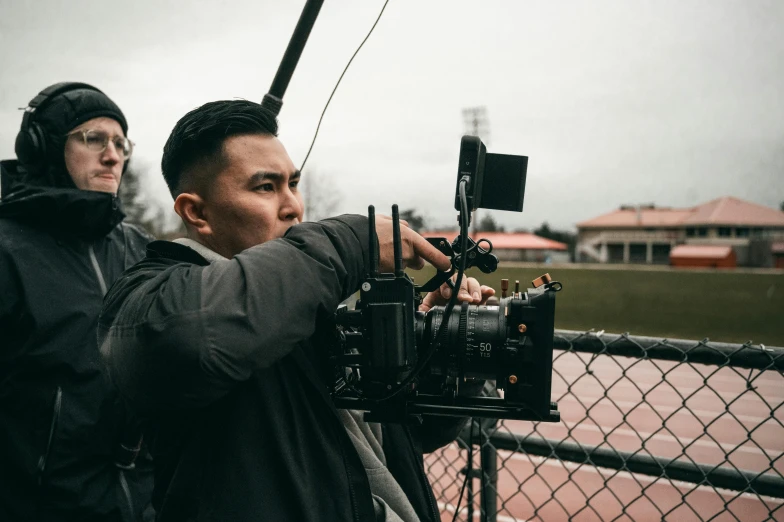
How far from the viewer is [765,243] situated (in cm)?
6169

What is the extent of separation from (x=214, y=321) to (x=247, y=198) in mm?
399

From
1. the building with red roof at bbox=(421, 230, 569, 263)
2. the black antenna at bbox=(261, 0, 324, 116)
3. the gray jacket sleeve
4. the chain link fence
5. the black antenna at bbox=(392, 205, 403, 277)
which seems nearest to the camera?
the gray jacket sleeve

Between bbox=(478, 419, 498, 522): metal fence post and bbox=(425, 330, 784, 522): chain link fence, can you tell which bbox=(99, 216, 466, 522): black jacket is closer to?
bbox=(425, 330, 784, 522): chain link fence

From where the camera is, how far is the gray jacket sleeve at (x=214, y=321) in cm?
98

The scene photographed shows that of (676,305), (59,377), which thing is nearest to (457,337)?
(59,377)

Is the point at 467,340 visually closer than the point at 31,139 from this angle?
Yes

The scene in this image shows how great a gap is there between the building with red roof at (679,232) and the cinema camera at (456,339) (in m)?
69.1

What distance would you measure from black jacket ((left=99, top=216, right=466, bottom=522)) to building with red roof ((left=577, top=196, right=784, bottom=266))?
228 ft

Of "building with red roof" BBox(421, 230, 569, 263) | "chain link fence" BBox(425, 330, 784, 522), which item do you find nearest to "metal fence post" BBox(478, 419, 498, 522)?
"chain link fence" BBox(425, 330, 784, 522)

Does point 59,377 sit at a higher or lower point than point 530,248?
A: higher

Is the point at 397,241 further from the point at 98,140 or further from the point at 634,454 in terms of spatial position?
the point at 98,140

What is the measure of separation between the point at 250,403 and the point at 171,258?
1.27 ft

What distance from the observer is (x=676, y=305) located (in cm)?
3017

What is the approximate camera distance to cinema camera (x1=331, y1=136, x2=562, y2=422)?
106 centimetres
